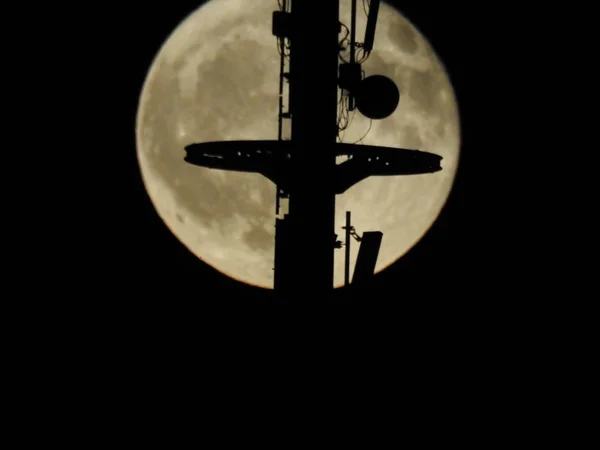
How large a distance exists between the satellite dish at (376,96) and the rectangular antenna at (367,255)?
66.5 inches

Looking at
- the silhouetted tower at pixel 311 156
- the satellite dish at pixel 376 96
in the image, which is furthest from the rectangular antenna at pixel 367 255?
the satellite dish at pixel 376 96

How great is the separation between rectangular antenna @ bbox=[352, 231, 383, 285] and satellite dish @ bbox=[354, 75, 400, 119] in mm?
1690

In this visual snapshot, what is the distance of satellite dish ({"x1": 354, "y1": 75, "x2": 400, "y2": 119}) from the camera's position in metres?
8.09

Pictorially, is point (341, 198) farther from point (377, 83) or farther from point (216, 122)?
point (377, 83)

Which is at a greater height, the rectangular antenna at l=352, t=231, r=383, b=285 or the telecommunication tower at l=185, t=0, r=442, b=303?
the telecommunication tower at l=185, t=0, r=442, b=303

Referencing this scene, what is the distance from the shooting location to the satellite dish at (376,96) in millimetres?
8086

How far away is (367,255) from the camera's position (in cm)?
819

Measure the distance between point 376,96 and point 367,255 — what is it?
2.25 meters

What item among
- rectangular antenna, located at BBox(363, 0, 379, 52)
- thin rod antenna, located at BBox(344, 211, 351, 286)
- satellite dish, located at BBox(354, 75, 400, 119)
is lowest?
thin rod antenna, located at BBox(344, 211, 351, 286)

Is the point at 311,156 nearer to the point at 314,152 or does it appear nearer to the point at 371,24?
the point at 314,152

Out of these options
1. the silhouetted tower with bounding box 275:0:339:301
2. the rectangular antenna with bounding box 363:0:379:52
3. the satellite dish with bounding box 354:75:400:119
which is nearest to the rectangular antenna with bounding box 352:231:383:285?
the silhouetted tower with bounding box 275:0:339:301

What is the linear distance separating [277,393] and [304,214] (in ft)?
8.19

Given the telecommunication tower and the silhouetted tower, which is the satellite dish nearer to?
the telecommunication tower

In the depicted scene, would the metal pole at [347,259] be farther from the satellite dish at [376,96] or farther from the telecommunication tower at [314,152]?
the satellite dish at [376,96]
